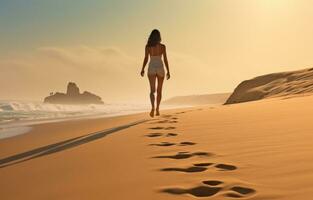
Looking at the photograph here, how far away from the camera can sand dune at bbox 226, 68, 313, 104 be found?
13.7 meters

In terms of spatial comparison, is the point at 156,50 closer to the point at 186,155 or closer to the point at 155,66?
the point at 155,66

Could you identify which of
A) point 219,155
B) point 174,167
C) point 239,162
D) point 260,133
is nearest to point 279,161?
point 239,162

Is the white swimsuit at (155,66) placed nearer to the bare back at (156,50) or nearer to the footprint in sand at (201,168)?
the bare back at (156,50)

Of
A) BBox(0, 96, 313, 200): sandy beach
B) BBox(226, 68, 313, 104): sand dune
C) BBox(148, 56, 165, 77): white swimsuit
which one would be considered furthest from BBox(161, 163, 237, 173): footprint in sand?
BBox(226, 68, 313, 104): sand dune

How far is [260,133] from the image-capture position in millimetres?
3918

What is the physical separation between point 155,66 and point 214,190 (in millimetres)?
5666

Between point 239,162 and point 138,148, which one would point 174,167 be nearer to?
A: point 239,162

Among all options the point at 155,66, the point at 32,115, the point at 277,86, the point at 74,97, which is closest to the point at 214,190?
the point at 155,66

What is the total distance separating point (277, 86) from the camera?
1638cm

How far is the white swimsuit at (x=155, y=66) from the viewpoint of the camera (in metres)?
7.53

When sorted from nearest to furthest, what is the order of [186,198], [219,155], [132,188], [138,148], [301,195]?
[301,195] < [186,198] < [132,188] < [219,155] < [138,148]

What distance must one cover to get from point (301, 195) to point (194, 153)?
1367mm

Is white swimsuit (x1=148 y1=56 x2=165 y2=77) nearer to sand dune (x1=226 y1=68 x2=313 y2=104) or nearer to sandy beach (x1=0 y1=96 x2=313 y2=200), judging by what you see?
sandy beach (x1=0 y1=96 x2=313 y2=200)

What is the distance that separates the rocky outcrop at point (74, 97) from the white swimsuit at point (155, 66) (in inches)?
2757
